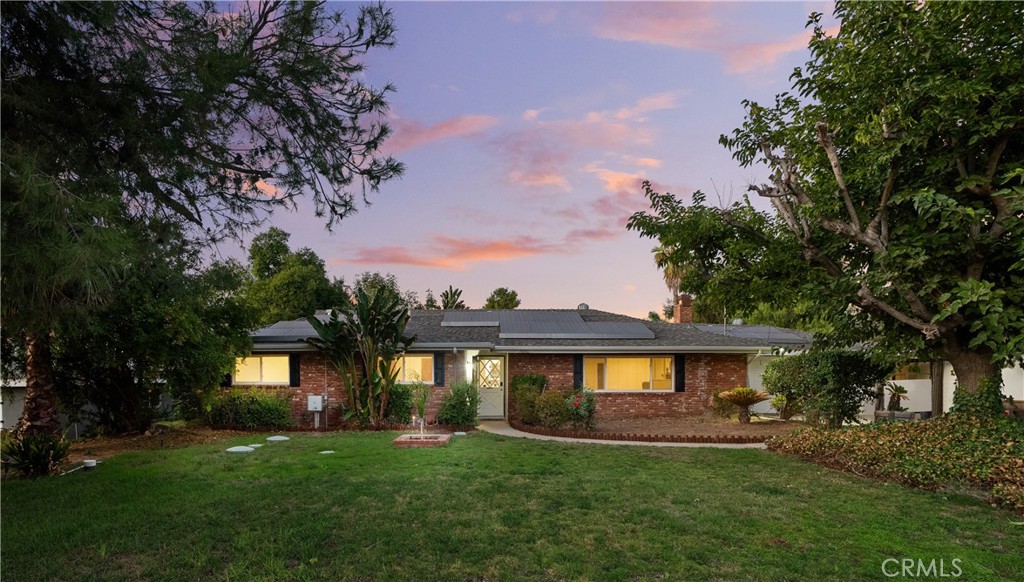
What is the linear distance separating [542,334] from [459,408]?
14.2ft

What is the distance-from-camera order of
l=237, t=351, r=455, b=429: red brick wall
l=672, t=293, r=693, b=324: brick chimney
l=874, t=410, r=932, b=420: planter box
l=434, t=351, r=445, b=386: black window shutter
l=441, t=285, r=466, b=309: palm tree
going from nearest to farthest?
l=874, t=410, r=932, b=420: planter box, l=237, t=351, r=455, b=429: red brick wall, l=434, t=351, r=445, b=386: black window shutter, l=672, t=293, r=693, b=324: brick chimney, l=441, t=285, r=466, b=309: palm tree

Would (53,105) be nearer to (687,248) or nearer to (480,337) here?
(687,248)

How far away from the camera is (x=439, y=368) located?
52.6 feet

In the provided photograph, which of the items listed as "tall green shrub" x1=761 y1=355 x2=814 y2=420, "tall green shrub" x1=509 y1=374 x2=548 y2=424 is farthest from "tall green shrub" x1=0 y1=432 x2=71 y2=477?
"tall green shrub" x1=761 y1=355 x2=814 y2=420

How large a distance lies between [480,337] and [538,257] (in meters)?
6.91

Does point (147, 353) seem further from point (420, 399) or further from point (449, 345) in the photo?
point (449, 345)

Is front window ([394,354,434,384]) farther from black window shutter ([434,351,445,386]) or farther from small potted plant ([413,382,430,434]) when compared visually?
small potted plant ([413,382,430,434])

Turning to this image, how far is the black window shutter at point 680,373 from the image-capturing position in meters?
16.9

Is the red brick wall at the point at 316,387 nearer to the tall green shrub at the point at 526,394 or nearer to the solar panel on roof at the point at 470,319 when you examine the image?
the tall green shrub at the point at 526,394

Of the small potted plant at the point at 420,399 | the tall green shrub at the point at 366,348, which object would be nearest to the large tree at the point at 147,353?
the tall green shrub at the point at 366,348

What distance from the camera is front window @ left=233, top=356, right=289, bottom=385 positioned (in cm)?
1619

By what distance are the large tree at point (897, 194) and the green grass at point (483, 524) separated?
9.73 feet

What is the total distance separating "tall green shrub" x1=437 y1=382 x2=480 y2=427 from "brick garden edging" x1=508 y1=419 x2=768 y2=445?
5.26ft

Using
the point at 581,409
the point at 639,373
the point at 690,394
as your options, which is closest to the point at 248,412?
the point at 581,409
